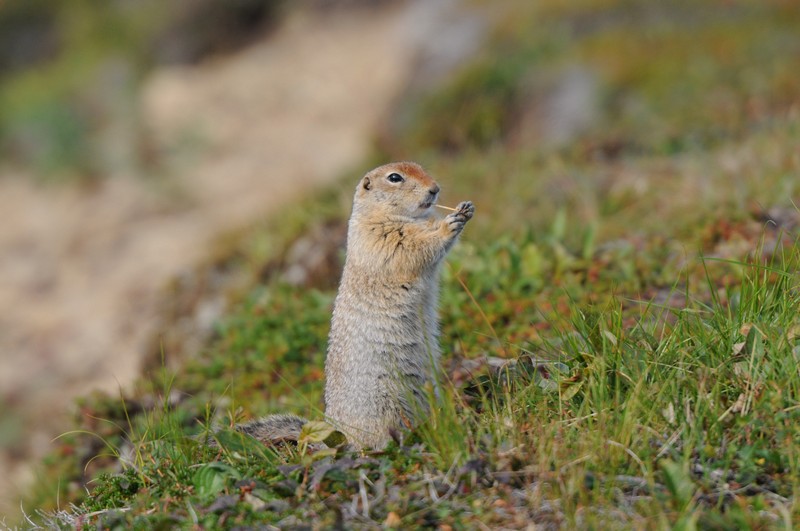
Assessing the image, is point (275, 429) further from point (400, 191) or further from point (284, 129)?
point (284, 129)

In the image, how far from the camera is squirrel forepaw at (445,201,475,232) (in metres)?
4.96

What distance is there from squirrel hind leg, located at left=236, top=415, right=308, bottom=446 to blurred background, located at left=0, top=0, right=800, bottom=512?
84cm

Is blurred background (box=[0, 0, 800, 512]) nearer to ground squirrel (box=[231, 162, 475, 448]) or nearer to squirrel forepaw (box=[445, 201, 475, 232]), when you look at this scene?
ground squirrel (box=[231, 162, 475, 448])

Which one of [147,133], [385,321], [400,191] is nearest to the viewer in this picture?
[385,321]

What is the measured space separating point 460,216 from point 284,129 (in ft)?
43.1

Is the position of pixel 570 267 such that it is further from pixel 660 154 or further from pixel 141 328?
pixel 141 328

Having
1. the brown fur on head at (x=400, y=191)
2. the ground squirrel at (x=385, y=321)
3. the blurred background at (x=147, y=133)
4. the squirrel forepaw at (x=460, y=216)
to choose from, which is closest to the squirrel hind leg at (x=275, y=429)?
the ground squirrel at (x=385, y=321)

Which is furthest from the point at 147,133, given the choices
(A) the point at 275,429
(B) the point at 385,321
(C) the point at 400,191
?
(A) the point at 275,429

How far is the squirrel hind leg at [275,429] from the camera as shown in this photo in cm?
444

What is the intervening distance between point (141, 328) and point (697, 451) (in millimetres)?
8050

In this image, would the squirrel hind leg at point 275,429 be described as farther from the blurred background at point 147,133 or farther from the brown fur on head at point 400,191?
the blurred background at point 147,133

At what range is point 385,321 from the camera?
187 inches

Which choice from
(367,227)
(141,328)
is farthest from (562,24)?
(367,227)

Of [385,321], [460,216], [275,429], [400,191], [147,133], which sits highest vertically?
[147,133]
